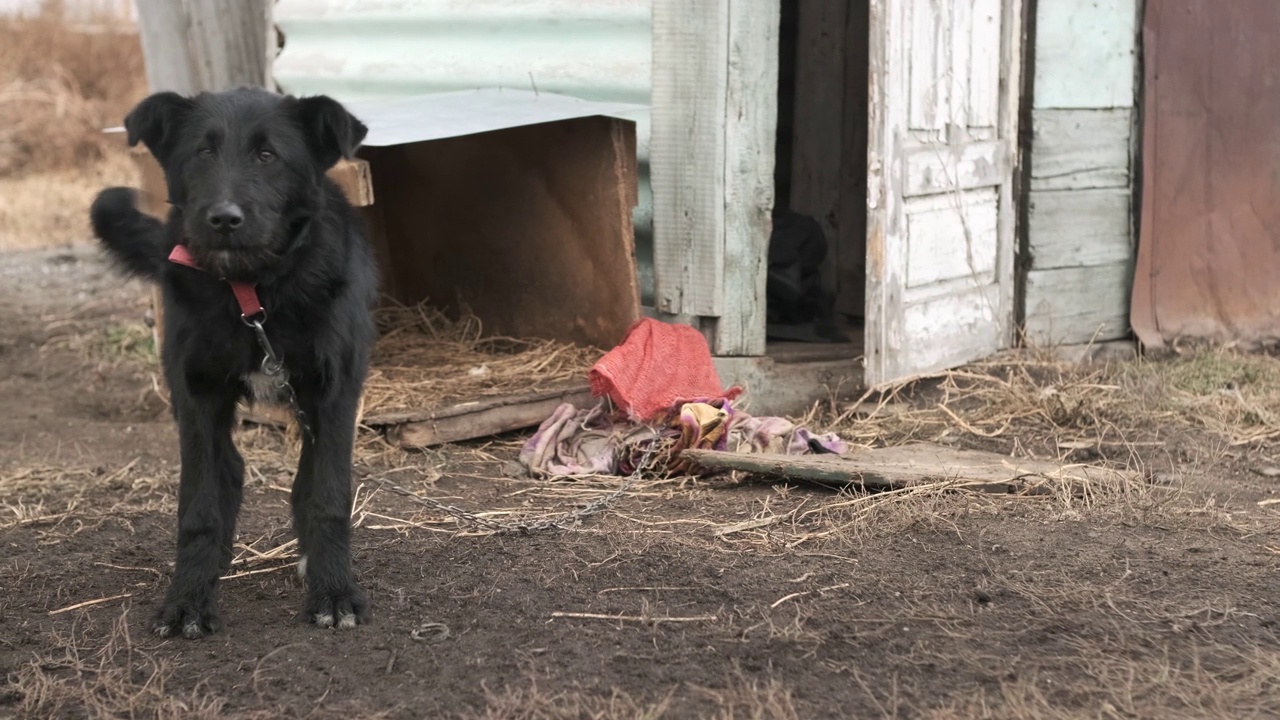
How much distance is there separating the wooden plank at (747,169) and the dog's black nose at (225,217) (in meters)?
3.00

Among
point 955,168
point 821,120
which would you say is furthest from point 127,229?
point 821,120

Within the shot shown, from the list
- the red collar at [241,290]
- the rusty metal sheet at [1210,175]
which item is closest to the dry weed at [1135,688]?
the red collar at [241,290]

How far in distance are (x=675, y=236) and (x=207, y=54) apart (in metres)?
3.63

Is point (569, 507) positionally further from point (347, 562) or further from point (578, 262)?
point (578, 262)

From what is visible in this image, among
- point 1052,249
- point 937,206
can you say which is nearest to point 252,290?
point 937,206

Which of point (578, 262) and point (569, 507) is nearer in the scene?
point (569, 507)

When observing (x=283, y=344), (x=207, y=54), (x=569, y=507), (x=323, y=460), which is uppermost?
(x=207, y=54)

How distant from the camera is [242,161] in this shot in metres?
3.32

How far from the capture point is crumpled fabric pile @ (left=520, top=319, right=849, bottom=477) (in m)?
5.28

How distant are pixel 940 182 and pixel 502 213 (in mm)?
2276

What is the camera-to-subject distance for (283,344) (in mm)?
3436

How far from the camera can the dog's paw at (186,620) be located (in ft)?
11.1

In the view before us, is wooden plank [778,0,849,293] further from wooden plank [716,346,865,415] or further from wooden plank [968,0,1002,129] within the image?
wooden plank [716,346,865,415]

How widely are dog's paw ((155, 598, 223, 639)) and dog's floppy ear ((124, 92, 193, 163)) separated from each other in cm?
123
